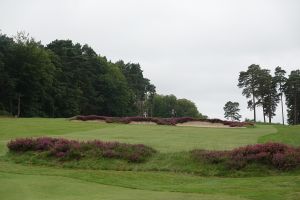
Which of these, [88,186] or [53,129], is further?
[53,129]

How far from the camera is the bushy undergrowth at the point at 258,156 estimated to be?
19188 mm

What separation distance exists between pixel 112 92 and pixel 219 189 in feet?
342

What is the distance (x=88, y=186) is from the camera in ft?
50.0

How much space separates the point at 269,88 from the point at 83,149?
326 feet

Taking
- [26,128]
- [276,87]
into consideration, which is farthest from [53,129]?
[276,87]

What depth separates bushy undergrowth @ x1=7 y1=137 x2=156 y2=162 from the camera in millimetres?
22062

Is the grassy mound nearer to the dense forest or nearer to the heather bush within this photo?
the heather bush

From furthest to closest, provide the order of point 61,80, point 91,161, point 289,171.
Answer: point 61,80, point 91,161, point 289,171

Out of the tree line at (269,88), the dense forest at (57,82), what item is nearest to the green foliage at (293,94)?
the tree line at (269,88)

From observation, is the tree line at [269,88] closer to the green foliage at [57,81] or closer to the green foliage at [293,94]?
the green foliage at [293,94]

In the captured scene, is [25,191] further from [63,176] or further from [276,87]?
[276,87]

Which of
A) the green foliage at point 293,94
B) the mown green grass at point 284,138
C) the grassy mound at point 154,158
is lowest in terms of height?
the grassy mound at point 154,158

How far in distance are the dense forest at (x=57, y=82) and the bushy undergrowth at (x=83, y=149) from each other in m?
56.9

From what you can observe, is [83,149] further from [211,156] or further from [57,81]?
[57,81]
